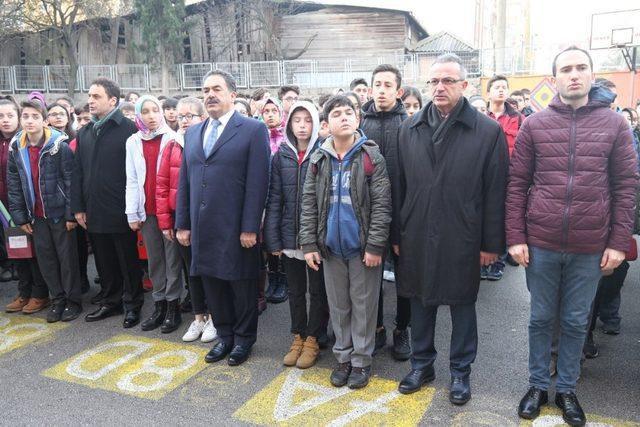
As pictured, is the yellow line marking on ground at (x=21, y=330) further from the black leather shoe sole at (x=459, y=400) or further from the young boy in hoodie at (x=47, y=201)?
the black leather shoe sole at (x=459, y=400)

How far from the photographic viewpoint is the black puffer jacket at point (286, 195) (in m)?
3.99

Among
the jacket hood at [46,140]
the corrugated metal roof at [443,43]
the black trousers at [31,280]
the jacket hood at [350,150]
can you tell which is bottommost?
the black trousers at [31,280]

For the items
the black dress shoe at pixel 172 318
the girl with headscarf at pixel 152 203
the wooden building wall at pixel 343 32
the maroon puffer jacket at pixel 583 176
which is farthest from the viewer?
the wooden building wall at pixel 343 32

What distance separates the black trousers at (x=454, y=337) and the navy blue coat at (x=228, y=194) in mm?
1385

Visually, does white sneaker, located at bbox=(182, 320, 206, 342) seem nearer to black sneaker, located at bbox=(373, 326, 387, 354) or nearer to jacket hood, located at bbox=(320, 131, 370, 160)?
black sneaker, located at bbox=(373, 326, 387, 354)

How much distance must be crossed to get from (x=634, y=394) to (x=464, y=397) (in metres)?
1.18

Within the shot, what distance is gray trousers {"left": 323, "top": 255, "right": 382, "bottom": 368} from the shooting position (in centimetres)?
372

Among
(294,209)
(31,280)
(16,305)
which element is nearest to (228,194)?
(294,209)

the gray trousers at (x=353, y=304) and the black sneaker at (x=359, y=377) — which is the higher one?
the gray trousers at (x=353, y=304)

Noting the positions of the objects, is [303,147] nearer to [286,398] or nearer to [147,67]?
[286,398]

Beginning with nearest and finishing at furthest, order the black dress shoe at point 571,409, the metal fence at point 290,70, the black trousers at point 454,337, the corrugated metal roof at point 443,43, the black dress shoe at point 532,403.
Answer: the black dress shoe at point 571,409 → the black dress shoe at point 532,403 → the black trousers at point 454,337 → the metal fence at point 290,70 → the corrugated metal roof at point 443,43

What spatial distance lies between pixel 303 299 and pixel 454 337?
126cm

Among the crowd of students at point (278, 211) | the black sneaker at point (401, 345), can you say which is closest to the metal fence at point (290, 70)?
the crowd of students at point (278, 211)

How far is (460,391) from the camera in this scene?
346cm
